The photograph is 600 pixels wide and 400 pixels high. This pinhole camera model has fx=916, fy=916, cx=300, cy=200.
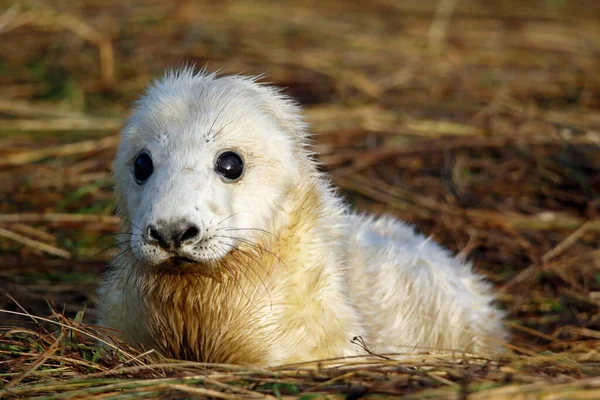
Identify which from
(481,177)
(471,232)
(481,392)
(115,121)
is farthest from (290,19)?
(481,392)

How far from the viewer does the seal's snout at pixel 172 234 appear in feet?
11.0

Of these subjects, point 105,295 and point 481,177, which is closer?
point 105,295

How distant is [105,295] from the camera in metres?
4.20

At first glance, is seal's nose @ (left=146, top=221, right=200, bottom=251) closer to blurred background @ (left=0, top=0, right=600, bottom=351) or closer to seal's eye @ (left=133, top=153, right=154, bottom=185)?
seal's eye @ (left=133, top=153, right=154, bottom=185)

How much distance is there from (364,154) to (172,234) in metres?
4.02

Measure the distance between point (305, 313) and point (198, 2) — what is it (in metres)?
7.35

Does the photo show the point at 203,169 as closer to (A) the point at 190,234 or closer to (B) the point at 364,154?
(A) the point at 190,234

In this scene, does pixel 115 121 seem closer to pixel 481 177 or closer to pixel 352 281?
pixel 481 177

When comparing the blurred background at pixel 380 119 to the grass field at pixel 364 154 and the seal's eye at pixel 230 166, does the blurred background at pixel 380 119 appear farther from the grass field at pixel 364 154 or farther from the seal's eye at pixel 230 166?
the seal's eye at pixel 230 166

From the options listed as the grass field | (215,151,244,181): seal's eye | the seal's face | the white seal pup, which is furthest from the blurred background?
(215,151,244,181): seal's eye

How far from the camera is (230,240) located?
3.57 m

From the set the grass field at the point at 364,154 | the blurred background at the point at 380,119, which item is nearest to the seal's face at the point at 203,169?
the grass field at the point at 364,154

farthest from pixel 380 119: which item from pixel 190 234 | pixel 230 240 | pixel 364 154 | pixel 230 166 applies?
pixel 190 234

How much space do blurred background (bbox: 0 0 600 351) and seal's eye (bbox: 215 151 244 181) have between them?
1.35 m
